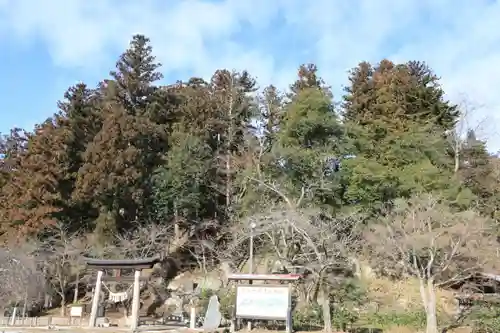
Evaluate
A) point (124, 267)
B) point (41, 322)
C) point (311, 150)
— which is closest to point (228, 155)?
point (311, 150)

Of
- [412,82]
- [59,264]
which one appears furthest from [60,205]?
[412,82]

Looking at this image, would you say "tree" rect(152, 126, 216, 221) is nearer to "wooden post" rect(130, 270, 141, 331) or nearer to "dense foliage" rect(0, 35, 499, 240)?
"dense foliage" rect(0, 35, 499, 240)

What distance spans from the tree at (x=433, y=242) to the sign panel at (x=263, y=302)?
672 cm

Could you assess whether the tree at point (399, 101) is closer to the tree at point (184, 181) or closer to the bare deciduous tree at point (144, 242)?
the tree at point (184, 181)

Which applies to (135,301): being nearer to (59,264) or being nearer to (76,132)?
(59,264)

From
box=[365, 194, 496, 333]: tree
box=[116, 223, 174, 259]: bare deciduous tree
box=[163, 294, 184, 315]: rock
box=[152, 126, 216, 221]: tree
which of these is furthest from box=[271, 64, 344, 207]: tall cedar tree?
box=[163, 294, 184, 315]: rock

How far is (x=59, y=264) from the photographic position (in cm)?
2698

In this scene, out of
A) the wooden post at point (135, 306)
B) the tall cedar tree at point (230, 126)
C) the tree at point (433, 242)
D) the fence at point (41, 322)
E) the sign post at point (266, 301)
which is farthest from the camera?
the tall cedar tree at point (230, 126)

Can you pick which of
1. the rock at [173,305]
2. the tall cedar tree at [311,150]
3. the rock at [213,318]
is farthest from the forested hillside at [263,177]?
the rock at [213,318]

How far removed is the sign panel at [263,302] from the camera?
17.3 meters

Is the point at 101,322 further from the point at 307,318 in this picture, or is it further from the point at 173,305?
the point at 307,318

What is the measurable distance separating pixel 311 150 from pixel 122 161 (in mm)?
11349

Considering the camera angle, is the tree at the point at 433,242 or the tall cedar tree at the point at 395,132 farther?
the tall cedar tree at the point at 395,132

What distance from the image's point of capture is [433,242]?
20109 mm
